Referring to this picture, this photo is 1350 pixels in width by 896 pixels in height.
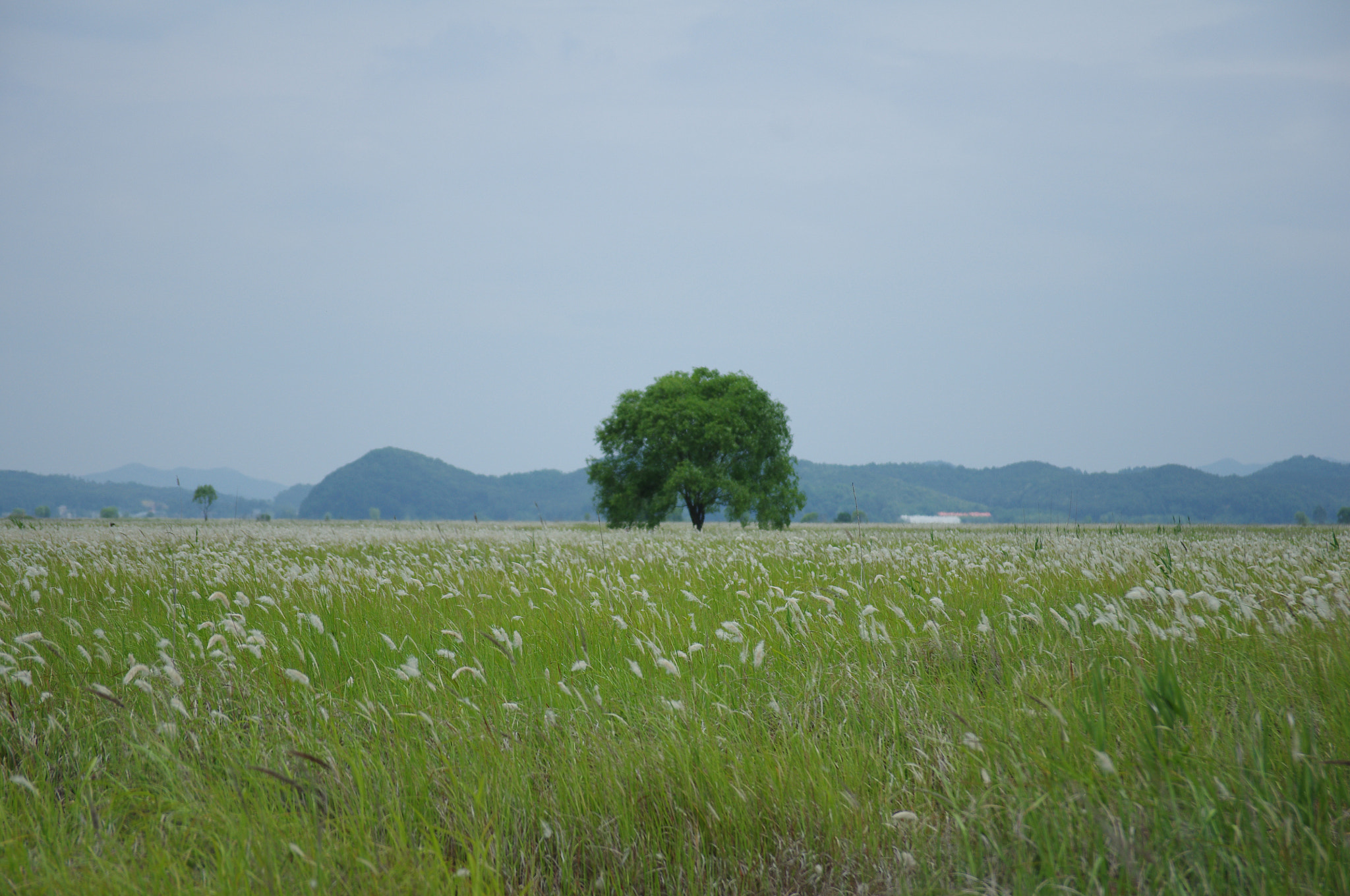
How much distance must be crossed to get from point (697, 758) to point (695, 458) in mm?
36483

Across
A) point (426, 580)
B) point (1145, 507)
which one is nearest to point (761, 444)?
point (426, 580)

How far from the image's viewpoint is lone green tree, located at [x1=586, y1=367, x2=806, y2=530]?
38.1 metres

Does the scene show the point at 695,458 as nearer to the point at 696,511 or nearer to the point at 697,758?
the point at 696,511

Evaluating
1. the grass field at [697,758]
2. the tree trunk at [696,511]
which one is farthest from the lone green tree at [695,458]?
the grass field at [697,758]

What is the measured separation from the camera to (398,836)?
2289 mm

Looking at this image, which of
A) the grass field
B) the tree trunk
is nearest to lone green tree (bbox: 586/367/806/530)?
the tree trunk

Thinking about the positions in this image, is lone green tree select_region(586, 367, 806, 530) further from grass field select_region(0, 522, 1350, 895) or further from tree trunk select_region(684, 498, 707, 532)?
grass field select_region(0, 522, 1350, 895)

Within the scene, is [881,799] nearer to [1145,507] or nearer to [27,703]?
[27,703]

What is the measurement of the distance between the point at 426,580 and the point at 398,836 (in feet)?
19.6

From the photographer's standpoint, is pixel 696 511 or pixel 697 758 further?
pixel 696 511

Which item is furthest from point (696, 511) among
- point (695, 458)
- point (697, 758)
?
point (697, 758)

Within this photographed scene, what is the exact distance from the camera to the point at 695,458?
3931 centimetres

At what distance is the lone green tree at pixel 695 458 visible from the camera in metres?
38.1

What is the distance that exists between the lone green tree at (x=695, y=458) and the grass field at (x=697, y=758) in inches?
1276
